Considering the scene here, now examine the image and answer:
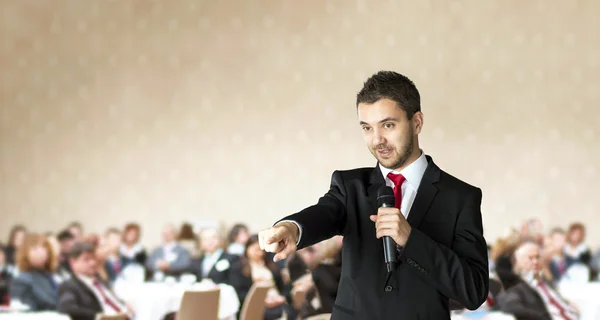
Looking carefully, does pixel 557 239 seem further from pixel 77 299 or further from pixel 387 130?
pixel 387 130

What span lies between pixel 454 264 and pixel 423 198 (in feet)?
0.56

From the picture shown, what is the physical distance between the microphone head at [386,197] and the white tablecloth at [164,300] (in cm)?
539

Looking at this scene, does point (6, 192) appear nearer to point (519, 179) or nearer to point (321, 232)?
point (519, 179)

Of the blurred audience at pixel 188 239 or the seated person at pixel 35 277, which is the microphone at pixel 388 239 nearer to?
the seated person at pixel 35 277

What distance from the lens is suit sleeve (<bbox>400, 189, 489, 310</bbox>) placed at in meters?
1.49

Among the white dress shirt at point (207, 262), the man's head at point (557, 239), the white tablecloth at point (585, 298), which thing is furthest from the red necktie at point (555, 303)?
the white dress shirt at point (207, 262)

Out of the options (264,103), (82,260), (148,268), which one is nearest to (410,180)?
(82,260)

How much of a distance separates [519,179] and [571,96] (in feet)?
4.74

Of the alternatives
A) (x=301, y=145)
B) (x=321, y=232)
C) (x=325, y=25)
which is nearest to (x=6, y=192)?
(x=301, y=145)

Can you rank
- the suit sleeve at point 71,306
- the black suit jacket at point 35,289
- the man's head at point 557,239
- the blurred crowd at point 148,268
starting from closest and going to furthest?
the suit sleeve at point 71,306 < the blurred crowd at point 148,268 < the black suit jacket at point 35,289 < the man's head at point 557,239

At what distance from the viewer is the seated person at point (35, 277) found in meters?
6.57

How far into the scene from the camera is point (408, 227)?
1.48 meters

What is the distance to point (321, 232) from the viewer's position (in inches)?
62.8

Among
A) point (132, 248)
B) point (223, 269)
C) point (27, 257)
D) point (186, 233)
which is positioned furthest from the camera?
point (186, 233)
